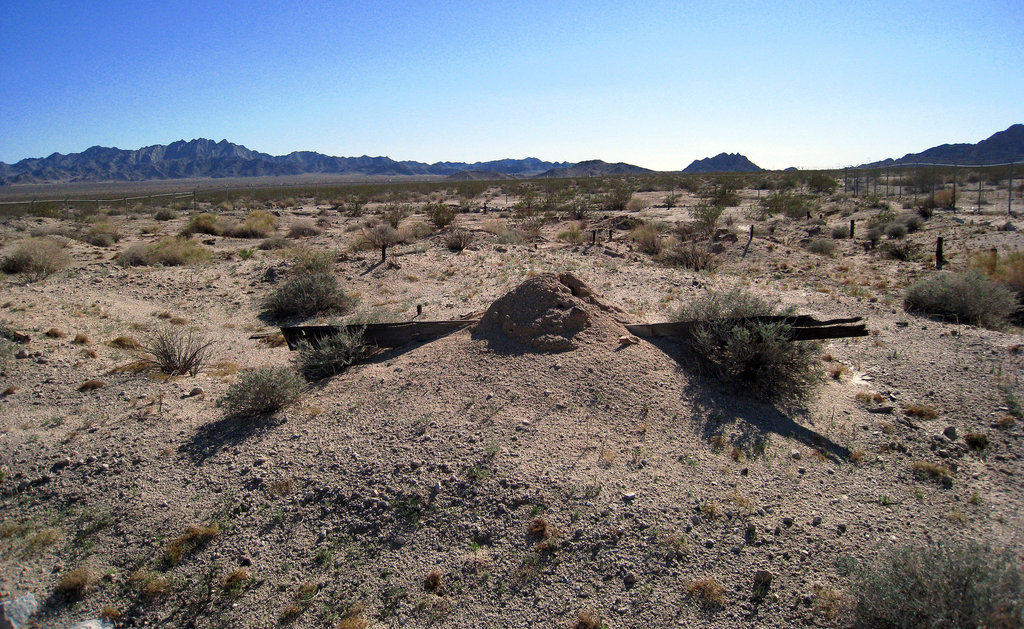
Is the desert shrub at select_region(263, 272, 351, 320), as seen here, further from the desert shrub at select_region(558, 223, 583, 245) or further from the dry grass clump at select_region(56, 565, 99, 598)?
the desert shrub at select_region(558, 223, 583, 245)

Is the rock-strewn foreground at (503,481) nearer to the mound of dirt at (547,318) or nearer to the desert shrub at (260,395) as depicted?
the mound of dirt at (547,318)

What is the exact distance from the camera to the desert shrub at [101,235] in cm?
1741

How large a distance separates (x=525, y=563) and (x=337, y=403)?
9.03 ft

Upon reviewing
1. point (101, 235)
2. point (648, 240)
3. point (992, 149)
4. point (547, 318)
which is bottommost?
point (547, 318)

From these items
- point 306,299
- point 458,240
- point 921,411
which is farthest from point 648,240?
point 921,411

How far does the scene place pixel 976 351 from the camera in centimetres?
676

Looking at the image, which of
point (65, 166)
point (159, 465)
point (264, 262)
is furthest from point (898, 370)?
point (65, 166)

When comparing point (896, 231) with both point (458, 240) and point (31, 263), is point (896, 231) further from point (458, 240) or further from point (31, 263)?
point (31, 263)

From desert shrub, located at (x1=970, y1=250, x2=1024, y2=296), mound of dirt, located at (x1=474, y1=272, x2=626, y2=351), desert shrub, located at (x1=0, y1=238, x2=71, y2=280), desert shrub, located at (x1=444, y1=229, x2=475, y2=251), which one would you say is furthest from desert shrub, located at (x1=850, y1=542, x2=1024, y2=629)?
desert shrub, located at (x1=0, y1=238, x2=71, y2=280)

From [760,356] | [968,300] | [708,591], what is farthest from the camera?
[968,300]

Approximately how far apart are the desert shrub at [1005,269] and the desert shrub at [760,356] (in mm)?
5800

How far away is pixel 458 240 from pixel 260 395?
32.4 ft

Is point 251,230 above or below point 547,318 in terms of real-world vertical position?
above

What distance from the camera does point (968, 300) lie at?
27.3 feet
